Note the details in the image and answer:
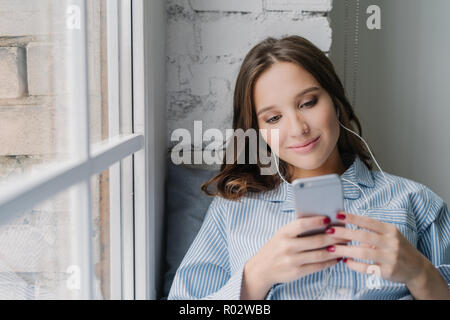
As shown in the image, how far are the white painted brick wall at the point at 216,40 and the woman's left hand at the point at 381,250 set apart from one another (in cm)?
62

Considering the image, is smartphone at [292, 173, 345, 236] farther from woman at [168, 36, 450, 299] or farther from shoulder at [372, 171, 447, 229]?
shoulder at [372, 171, 447, 229]

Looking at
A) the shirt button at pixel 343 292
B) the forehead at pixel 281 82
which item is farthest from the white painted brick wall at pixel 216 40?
the shirt button at pixel 343 292

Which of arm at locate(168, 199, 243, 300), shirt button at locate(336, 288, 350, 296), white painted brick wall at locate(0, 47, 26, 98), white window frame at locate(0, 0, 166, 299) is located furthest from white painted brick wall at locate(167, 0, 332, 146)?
white painted brick wall at locate(0, 47, 26, 98)

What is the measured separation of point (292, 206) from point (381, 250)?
0.27 meters

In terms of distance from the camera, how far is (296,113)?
1032mm

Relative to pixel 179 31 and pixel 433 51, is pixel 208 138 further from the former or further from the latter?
pixel 433 51

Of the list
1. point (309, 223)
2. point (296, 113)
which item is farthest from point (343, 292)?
point (296, 113)

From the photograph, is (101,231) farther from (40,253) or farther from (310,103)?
(310,103)

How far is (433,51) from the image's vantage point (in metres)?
1.66

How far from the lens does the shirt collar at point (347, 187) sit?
3.59ft

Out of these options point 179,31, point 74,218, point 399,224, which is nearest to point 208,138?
point 179,31

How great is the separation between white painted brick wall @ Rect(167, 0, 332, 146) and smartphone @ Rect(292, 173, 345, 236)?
612 mm

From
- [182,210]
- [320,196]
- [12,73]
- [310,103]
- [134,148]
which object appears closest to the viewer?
[12,73]
